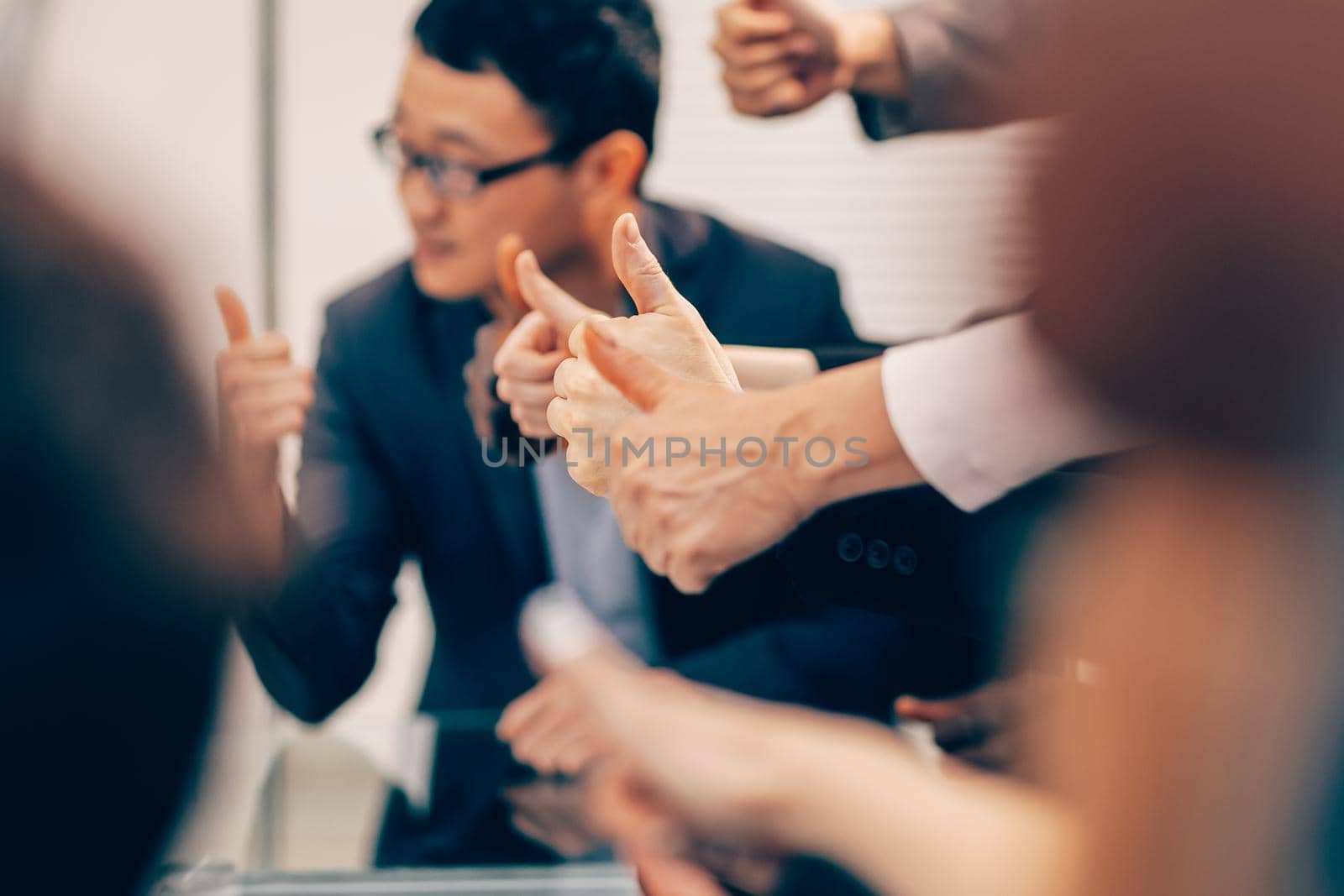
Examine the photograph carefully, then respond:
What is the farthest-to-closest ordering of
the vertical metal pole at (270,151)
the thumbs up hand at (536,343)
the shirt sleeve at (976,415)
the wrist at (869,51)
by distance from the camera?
the vertical metal pole at (270,151) → the wrist at (869,51) → the thumbs up hand at (536,343) → the shirt sleeve at (976,415)

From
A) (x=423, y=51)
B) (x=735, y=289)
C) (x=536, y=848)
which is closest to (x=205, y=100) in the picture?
(x=423, y=51)

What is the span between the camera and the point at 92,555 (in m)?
0.39

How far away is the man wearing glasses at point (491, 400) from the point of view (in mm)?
1269

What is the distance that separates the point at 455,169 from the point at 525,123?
10 centimetres

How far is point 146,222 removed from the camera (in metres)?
0.42

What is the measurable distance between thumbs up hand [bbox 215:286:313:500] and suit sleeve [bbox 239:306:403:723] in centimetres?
10

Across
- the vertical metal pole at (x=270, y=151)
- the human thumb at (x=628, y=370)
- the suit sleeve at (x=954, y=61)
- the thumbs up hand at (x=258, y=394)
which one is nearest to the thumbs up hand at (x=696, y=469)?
the human thumb at (x=628, y=370)

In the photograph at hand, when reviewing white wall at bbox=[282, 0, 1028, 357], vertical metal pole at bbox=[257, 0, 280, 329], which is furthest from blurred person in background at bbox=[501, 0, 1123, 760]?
vertical metal pole at bbox=[257, 0, 280, 329]

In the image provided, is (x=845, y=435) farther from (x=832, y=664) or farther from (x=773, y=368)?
(x=832, y=664)

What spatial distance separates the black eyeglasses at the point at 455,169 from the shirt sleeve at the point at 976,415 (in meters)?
0.82

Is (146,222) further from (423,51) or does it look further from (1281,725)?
(423,51)

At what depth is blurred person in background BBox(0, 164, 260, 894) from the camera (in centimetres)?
37

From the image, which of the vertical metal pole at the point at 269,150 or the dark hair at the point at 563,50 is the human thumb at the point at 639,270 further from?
the vertical metal pole at the point at 269,150

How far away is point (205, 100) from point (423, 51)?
918mm
